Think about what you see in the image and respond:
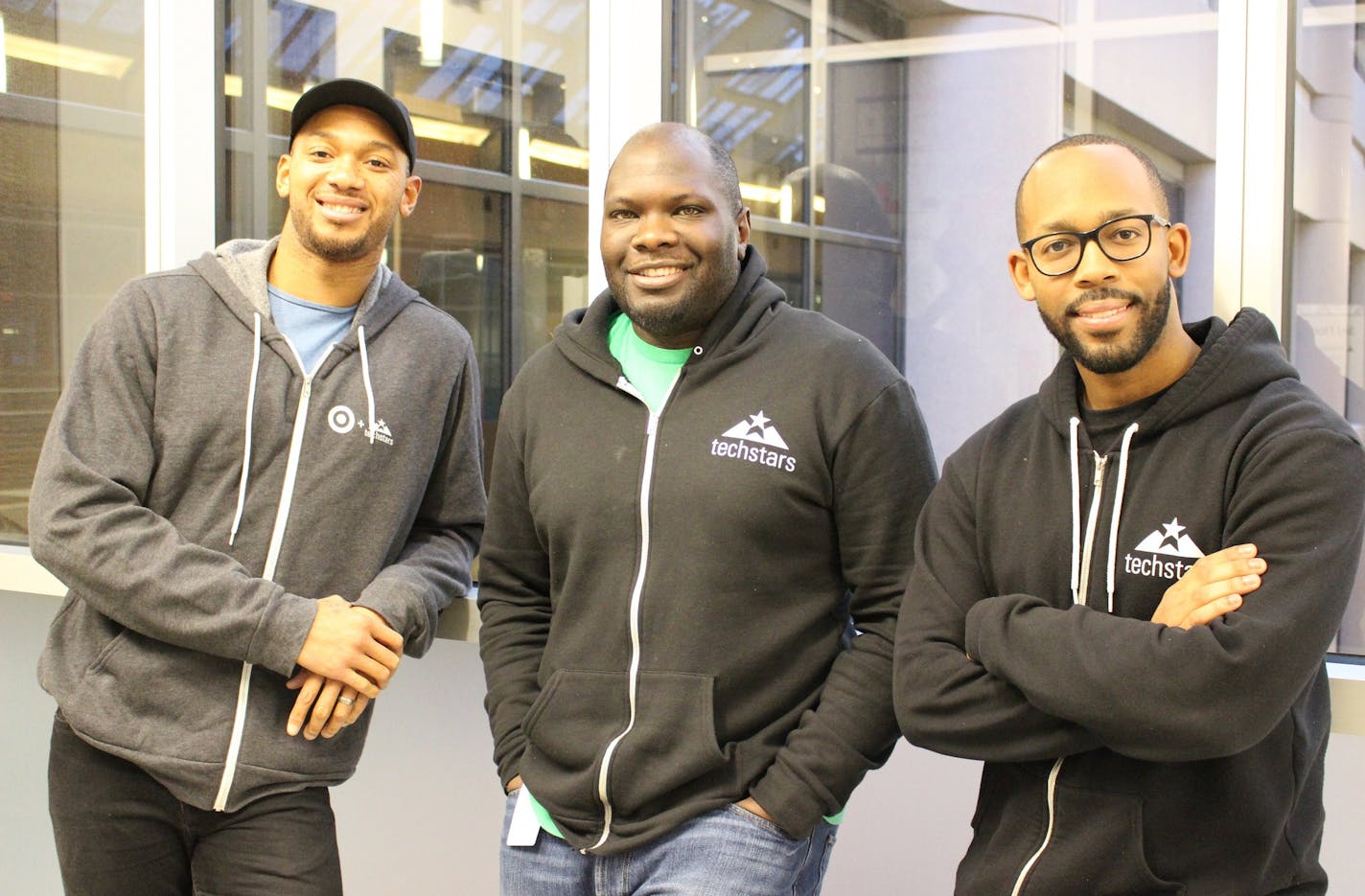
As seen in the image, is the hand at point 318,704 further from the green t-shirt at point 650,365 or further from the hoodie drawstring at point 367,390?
the green t-shirt at point 650,365

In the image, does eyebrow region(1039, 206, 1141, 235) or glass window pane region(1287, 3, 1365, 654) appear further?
glass window pane region(1287, 3, 1365, 654)

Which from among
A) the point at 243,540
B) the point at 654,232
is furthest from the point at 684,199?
the point at 243,540

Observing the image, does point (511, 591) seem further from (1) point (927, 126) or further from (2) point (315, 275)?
(1) point (927, 126)

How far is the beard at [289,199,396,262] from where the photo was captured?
228cm

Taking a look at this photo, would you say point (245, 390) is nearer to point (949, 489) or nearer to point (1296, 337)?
point (949, 489)

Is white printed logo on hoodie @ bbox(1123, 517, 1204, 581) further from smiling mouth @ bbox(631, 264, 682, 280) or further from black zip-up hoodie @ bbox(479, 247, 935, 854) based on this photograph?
smiling mouth @ bbox(631, 264, 682, 280)

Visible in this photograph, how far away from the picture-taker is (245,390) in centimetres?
224

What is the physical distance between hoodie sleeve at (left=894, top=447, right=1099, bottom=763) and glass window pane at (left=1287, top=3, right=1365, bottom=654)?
84cm

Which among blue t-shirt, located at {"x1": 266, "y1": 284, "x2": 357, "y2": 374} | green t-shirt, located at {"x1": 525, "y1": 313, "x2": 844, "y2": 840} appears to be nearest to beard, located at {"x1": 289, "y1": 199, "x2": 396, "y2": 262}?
blue t-shirt, located at {"x1": 266, "y1": 284, "x2": 357, "y2": 374}

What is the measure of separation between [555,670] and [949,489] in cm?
66

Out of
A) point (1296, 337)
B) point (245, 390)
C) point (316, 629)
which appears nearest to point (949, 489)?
point (1296, 337)

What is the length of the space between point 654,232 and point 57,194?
2.44 metres

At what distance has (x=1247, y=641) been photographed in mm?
1474

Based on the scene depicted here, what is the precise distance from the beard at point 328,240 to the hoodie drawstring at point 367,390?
13 centimetres
